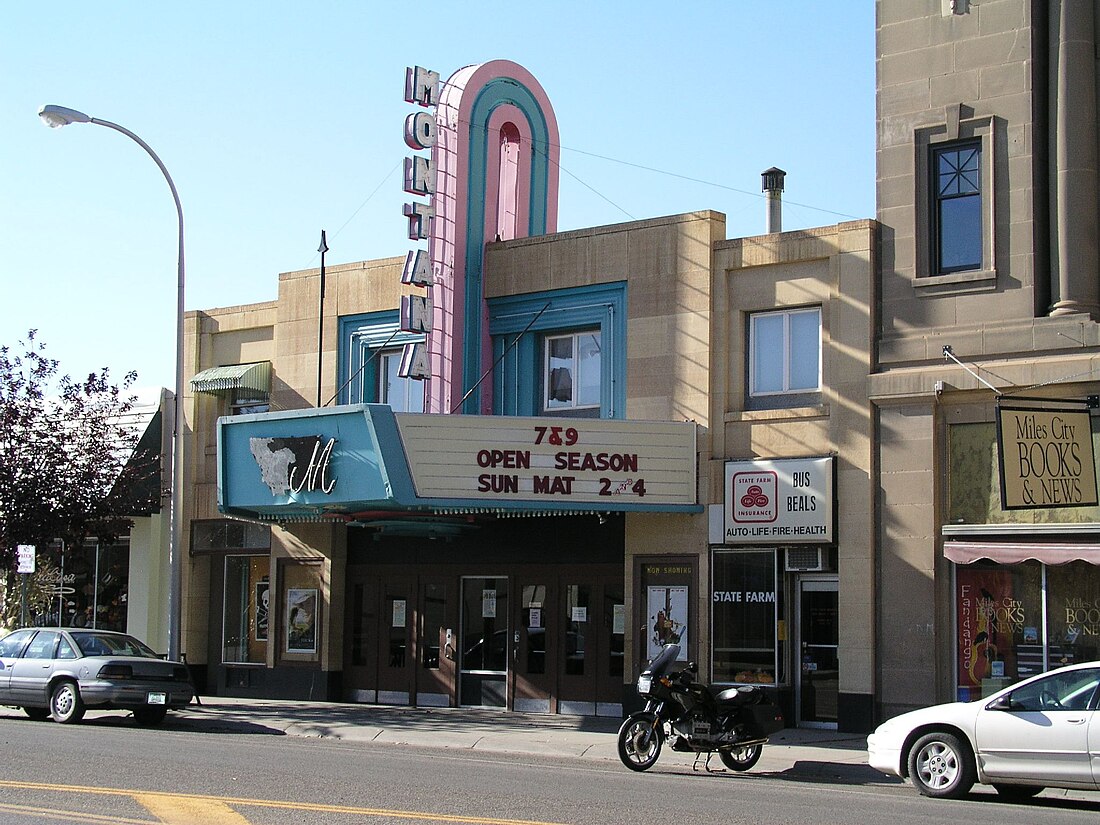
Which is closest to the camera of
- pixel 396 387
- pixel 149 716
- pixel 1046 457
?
pixel 1046 457

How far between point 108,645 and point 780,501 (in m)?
10.6

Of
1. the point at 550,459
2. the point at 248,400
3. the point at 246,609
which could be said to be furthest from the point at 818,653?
the point at 248,400

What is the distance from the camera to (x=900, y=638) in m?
20.1

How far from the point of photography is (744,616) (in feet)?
71.8

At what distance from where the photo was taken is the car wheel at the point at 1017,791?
571 inches

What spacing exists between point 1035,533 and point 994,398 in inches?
76.4

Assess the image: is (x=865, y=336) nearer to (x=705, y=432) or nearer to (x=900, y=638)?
(x=705, y=432)

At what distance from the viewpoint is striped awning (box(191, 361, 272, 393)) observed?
27.4 metres

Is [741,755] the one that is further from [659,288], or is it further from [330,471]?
[659,288]

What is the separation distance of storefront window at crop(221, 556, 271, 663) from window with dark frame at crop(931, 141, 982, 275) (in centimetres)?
1382

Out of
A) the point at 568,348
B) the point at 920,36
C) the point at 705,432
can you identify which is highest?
the point at 920,36

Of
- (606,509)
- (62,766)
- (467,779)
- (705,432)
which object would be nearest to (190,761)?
(62,766)

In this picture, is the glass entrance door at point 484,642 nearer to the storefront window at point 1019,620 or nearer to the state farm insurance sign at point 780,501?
the state farm insurance sign at point 780,501

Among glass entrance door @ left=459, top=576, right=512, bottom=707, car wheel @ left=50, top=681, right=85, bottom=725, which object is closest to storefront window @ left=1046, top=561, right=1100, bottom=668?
glass entrance door @ left=459, top=576, right=512, bottom=707
